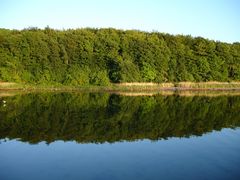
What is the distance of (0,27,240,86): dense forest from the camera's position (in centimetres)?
6506

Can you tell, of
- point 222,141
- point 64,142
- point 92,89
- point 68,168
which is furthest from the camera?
point 92,89

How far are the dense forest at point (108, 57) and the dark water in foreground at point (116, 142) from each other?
2825 centimetres

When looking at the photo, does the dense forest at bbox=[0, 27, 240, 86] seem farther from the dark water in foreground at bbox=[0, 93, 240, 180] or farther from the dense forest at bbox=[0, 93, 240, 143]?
the dark water in foreground at bbox=[0, 93, 240, 180]

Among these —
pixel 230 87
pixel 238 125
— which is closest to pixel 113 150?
pixel 238 125

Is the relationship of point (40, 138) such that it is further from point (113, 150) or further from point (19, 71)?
point (19, 71)

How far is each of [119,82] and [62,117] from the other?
37884mm

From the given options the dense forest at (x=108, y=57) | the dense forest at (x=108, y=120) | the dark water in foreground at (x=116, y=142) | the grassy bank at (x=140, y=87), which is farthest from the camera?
the dense forest at (x=108, y=57)

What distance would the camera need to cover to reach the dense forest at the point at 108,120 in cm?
2436

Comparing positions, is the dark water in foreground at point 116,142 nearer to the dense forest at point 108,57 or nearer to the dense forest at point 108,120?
the dense forest at point 108,120

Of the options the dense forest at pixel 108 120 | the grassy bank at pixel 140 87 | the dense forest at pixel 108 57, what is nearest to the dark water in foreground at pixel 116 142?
the dense forest at pixel 108 120

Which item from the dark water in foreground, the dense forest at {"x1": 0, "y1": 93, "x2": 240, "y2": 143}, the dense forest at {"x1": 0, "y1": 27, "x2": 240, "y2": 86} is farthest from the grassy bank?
the dark water in foreground

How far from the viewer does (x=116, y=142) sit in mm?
22250

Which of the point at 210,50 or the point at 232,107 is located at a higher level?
the point at 210,50

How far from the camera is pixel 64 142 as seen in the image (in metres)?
21.8
